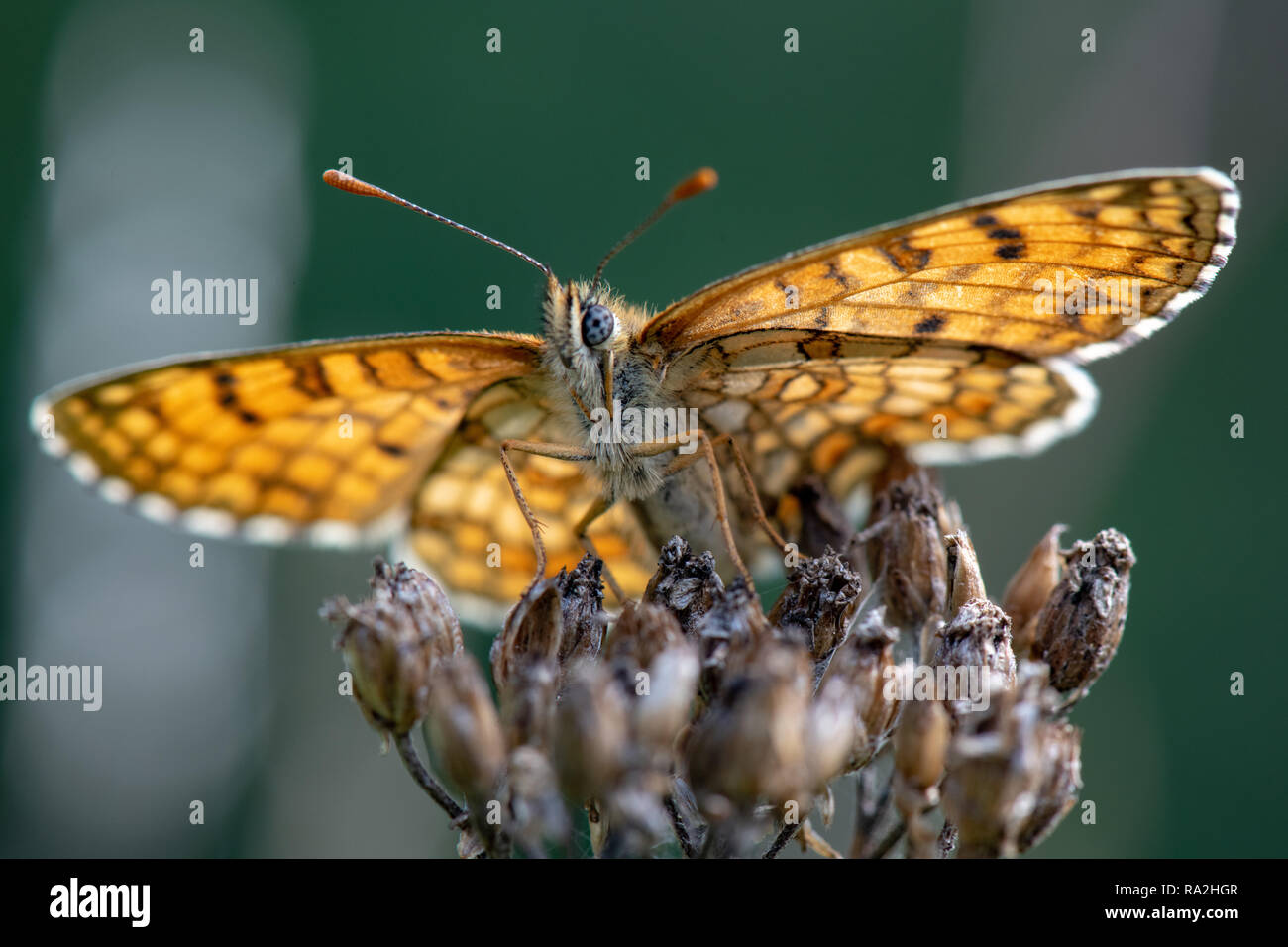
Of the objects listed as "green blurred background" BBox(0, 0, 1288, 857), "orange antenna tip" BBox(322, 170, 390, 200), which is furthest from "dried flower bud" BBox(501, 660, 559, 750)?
"green blurred background" BBox(0, 0, 1288, 857)

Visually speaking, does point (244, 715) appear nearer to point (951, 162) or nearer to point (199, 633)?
point (199, 633)

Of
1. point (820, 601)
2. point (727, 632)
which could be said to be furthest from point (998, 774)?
point (820, 601)

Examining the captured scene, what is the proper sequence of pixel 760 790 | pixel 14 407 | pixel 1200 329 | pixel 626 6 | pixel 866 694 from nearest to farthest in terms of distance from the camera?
pixel 760 790 → pixel 866 694 → pixel 1200 329 → pixel 14 407 → pixel 626 6

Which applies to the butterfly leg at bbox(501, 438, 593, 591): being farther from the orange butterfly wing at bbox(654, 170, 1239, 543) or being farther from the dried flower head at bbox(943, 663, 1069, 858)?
the dried flower head at bbox(943, 663, 1069, 858)

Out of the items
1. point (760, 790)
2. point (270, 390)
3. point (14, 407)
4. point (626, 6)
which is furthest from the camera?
point (626, 6)

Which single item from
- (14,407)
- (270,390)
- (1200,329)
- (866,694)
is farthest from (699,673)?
(14,407)

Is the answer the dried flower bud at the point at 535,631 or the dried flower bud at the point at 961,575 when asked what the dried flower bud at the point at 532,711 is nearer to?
the dried flower bud at the point at 535,631

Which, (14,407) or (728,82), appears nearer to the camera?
(14,407)

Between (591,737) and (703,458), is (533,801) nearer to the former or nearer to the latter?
(591,737)
